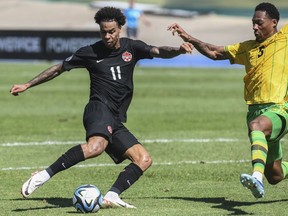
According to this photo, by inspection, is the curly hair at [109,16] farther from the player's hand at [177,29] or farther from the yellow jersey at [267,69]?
the yellow jersey at [267,69]

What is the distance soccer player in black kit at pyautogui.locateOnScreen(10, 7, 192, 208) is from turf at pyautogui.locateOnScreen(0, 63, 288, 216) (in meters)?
0.44

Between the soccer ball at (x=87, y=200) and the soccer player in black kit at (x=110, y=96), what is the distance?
366mm

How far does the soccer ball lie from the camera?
386 inches

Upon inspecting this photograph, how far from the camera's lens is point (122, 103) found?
10859mm

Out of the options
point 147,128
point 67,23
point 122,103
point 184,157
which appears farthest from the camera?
point 67,23

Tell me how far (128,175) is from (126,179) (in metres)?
0.06

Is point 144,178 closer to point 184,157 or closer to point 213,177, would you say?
point 213,177

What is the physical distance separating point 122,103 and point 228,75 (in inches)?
890

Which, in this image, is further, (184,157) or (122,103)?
(184,157)

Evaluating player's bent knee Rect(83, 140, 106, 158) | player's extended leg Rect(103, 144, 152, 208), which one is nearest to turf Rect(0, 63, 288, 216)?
player's extended leg Rect(103, 144, 152, 208)

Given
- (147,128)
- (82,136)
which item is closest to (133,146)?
(82,136)

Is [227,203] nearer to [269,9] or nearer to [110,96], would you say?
[110,96]

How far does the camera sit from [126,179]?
10359mm

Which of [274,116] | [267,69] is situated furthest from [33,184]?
[267,69]
